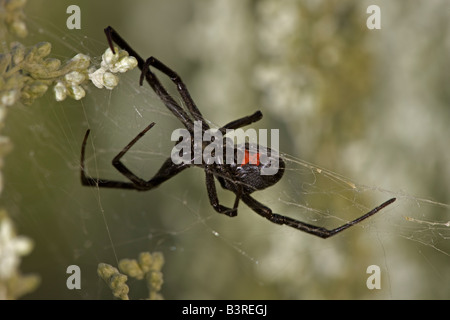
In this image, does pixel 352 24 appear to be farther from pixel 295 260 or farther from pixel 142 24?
pixel 142 24

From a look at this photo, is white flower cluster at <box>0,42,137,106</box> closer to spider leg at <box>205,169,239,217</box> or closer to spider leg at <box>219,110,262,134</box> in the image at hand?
spider leg at <box>219,110,262,134</box>

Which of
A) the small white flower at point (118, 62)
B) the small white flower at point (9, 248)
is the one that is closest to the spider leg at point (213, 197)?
the small white flower at point (118, 62)

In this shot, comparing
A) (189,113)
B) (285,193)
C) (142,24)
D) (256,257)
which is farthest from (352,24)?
(142,24)

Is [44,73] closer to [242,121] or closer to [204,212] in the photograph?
[242,121]

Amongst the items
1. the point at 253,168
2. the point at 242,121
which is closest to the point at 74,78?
the point at 242,121

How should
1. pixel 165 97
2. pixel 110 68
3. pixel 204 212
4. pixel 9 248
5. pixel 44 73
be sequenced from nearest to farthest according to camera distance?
pixel 9 248 < pixel 44 73 < pixel 110 68 < pixel 165 97 < pixel 204 212

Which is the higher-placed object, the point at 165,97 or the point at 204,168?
the point at 165,97

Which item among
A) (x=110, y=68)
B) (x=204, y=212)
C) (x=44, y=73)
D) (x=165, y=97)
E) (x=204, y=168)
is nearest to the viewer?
(x=44, y=73)

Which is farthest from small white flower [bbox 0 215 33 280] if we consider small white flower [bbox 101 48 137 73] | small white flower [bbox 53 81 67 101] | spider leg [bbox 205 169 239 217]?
spider leg [bbox 205 169 239 217]
